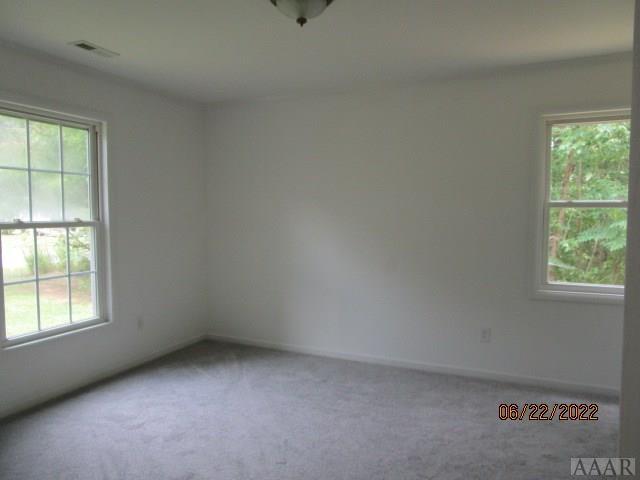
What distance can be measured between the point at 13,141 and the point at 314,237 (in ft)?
7.94

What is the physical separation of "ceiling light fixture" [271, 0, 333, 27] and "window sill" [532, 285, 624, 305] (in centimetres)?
263

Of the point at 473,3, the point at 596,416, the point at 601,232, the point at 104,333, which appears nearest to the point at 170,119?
the point at 104,333

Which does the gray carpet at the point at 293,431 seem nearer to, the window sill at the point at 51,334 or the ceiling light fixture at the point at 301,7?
the window sill at the point at 51,334

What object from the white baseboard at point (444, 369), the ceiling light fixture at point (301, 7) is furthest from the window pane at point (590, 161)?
the ceiling light fixture at point (301, 7)

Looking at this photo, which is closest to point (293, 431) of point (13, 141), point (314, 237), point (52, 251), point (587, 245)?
point (314, 237)

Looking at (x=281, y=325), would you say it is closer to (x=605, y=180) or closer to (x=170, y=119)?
(x=170, y=119)

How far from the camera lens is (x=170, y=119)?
13.8 ft

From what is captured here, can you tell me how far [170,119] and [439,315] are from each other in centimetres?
303

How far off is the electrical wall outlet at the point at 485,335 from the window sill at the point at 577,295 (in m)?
0.44

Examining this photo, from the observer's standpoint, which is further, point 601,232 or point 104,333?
point 104,333

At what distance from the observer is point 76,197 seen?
3.44m

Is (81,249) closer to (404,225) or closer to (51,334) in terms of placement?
(51,334)

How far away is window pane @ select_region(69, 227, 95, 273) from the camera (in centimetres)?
343

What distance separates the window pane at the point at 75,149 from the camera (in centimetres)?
335
